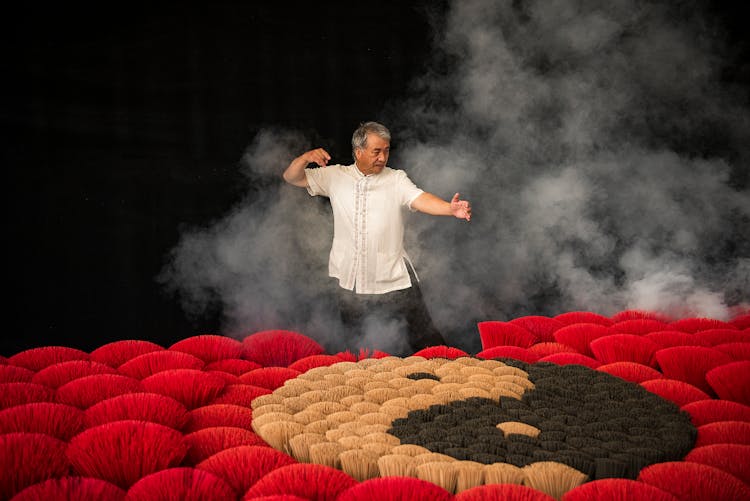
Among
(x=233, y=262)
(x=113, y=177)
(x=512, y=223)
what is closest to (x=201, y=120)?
(x=113, y=177)

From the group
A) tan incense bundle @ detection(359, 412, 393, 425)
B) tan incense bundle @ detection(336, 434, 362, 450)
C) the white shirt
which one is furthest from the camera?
the white shirt

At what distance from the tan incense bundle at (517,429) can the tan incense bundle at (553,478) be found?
130mm

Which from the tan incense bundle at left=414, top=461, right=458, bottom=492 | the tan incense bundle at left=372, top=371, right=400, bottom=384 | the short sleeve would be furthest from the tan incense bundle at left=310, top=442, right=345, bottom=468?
the short sleeve

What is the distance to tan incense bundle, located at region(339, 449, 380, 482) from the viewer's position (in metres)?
0.83

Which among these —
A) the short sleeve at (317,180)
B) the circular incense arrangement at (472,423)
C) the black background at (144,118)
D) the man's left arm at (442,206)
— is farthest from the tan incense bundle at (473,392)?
the black background at (144,118)

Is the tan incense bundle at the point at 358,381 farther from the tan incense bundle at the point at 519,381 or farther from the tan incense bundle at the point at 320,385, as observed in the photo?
the tan incense bundle at the point at 519,381

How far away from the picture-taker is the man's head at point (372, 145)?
2287mm

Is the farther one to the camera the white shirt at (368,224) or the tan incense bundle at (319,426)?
the white shirt at (368,224)

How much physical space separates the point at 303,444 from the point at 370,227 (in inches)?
60.9

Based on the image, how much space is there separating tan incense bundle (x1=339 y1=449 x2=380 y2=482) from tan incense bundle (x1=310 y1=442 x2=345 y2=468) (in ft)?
0.04

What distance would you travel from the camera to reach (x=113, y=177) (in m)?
2.40

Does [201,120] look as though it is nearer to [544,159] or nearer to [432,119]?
[432,119]

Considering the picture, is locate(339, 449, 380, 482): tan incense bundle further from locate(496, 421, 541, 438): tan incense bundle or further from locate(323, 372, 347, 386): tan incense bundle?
locate(323, 372, 347, 386): tan incense bundle

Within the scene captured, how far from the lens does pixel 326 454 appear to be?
2.80 feet
